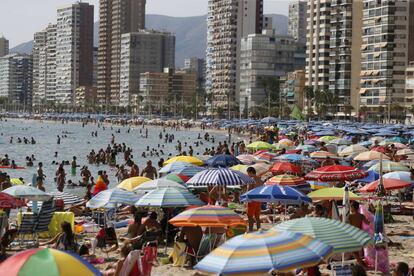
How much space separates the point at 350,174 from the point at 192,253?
7.12m

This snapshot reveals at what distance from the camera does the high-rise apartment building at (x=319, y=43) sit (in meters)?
129

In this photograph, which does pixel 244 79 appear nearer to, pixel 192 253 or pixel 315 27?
pixel 315 27

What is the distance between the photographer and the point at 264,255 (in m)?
8.73

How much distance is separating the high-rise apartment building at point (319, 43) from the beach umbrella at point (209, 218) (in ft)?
382

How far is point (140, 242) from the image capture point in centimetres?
1457

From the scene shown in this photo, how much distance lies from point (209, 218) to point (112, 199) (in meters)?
4.13

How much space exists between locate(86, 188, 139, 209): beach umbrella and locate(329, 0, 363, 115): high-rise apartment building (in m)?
107

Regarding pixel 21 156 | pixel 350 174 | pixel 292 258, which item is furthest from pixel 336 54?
pixel 292 258

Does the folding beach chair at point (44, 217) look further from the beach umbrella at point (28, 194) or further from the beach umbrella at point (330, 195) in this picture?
the beach umbrella at point (330, 195)

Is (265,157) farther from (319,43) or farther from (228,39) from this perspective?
(228,39)

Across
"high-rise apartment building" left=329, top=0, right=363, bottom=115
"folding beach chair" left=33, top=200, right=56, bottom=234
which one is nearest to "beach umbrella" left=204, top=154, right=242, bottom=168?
"folding beach chair" left=33, top=200, right=56, bottom=234

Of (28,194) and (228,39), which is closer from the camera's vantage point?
(28,194)

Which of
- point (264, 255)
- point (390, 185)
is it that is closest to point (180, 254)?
point (264, 255)

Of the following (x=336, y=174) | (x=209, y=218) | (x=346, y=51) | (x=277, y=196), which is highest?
(x=346, y=51)
